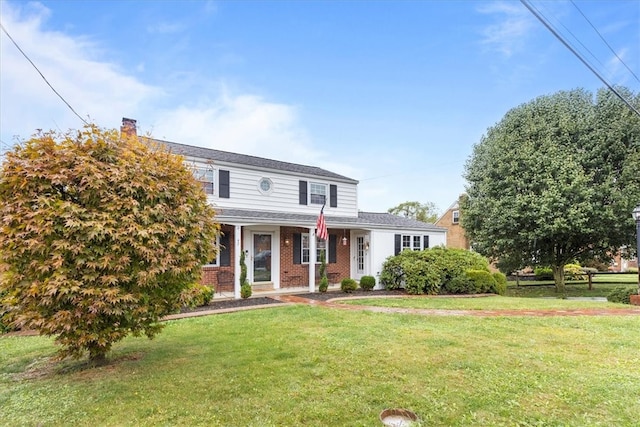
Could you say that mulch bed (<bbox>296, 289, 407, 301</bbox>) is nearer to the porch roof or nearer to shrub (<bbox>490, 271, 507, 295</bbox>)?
the porch roof

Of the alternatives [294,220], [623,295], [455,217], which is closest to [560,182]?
[623,295]

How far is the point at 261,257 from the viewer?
45.1 ft

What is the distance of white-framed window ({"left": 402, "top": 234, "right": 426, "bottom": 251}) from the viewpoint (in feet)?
52.9

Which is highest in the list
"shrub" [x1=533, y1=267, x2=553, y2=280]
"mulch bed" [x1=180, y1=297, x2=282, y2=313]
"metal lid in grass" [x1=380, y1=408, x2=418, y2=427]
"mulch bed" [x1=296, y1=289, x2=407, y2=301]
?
"metal lid in grass" [x1=380, y1=408, x2=418, y2=427]

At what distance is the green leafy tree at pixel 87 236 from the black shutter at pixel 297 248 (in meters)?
9.53

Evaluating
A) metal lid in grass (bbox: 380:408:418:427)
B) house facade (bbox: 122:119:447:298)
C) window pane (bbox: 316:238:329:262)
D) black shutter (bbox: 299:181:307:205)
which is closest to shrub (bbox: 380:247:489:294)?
→ house facade (bbox: 122:119:447:298)

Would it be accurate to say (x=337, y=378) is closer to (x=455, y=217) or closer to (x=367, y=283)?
(x=367, y=283)

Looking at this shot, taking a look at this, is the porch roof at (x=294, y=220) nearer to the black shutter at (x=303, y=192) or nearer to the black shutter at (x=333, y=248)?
the black shutter at (x=303, y=192)

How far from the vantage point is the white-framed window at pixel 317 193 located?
1514 cm

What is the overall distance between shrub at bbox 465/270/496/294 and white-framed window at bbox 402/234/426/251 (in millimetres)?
3032

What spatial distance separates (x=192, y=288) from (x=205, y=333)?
218 cm

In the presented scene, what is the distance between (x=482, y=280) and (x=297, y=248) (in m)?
7.33

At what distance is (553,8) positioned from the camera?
510 cm

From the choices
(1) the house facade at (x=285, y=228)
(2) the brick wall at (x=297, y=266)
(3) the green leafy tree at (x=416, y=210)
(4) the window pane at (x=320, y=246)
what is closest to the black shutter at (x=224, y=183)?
(1) the house facade at (x=285, y=228)
